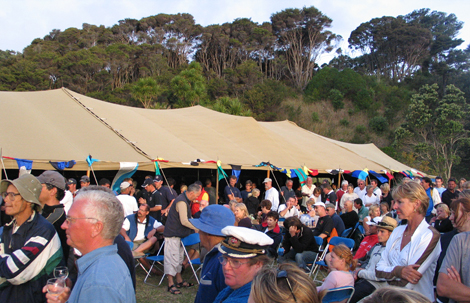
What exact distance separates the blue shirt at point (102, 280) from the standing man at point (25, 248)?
79 cm

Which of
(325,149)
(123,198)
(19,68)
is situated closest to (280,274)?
(123,198)

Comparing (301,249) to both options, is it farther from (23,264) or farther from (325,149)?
(325,149)

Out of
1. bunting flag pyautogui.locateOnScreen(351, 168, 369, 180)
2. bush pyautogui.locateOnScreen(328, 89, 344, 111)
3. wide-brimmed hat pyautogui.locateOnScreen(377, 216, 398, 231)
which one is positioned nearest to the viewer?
wide-brimmed hat pyautogui.locateOnScreen(377, 216, 398, 231)

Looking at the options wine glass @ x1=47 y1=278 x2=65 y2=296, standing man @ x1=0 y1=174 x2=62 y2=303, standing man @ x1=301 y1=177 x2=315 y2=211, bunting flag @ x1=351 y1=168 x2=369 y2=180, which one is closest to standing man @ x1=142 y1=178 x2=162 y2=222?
standing man @ x1=301 y1=177 x2=315 y2=211

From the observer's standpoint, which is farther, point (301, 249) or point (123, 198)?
point (123, 198)

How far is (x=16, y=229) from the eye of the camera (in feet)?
7.82

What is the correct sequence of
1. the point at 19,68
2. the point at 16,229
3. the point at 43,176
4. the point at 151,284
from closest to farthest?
the point at 16,229, the point at 43,176, the point at 151,284, the point at 19,68

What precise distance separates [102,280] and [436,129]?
92.7ft

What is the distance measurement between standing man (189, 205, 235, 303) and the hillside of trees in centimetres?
1935

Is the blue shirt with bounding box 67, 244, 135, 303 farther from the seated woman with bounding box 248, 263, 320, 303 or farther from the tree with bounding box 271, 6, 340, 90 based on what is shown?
the tree with bounding box 271, 6, 340, 90

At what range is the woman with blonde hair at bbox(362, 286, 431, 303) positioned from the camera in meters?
1.14

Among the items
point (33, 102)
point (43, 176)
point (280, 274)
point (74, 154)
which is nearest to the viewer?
point (280, 274)

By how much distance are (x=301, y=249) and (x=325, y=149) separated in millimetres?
10050

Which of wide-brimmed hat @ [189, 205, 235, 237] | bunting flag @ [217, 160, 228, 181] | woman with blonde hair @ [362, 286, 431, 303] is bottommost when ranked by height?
bunting flag @ [217, 160, 228, 181]
